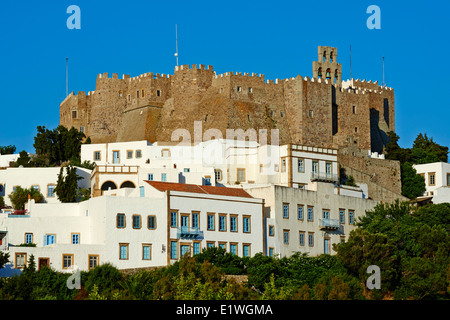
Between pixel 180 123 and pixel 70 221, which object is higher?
pixel 180 123

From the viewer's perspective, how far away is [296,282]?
6094 centimetres

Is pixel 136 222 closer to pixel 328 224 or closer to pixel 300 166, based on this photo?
pixel 328 224

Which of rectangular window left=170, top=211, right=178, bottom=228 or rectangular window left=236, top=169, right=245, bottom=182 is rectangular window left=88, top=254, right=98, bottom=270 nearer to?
rectangular window left=170, top=211, right=178, bottom=228

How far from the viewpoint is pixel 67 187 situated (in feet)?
244

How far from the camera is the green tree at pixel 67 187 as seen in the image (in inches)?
2908

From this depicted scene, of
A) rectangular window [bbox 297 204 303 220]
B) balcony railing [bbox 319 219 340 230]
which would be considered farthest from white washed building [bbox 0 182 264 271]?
balcony railing [bbox 319 219 340 230]

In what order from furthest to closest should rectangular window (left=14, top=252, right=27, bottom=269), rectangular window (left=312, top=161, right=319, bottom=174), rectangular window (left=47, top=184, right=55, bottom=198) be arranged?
rectangular window (left=47, top=184, right=55, bottom=198) < rectangular window (left=312, top=161, right=319, bottom=174) < rectangular window (left=14, top=252, right=27, bottom=269)

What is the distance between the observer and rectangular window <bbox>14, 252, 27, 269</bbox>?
60.3 m

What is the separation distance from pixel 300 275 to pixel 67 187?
20074 millimetres

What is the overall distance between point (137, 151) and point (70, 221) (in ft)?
57.9

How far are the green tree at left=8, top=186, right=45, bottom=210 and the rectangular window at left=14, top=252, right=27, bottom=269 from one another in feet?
46.9
